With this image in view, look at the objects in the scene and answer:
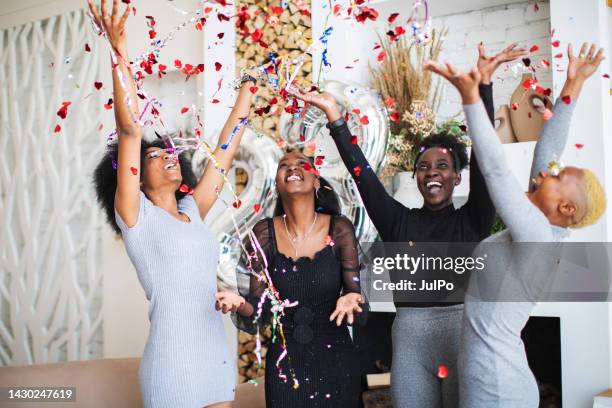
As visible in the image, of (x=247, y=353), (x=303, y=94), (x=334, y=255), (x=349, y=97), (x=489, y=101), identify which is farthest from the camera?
(x=247, y=353)

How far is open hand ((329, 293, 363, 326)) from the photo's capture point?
2.04 meters

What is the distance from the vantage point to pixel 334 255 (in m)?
2.35

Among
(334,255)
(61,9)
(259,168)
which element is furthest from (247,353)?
(61,9)

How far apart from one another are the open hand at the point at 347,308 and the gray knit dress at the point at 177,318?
39cm

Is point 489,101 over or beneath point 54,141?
beneath

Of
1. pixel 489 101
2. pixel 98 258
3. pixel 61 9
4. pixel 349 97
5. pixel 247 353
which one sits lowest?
pixel 247 353

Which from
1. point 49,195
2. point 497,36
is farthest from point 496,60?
point 49,195

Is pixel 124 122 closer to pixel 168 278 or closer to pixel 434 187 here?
pixel 168 278

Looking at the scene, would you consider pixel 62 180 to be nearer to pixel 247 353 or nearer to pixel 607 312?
pixel 247 353

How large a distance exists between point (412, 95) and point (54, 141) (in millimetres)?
2811

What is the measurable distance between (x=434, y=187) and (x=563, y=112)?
465mm

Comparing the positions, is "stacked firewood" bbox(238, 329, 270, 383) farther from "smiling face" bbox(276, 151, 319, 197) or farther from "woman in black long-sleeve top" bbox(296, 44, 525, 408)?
"woman in black long-sleeve top" bbox(296, 44, 525, 408)

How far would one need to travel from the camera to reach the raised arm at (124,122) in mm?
1778

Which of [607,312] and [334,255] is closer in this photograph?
[334,255]
